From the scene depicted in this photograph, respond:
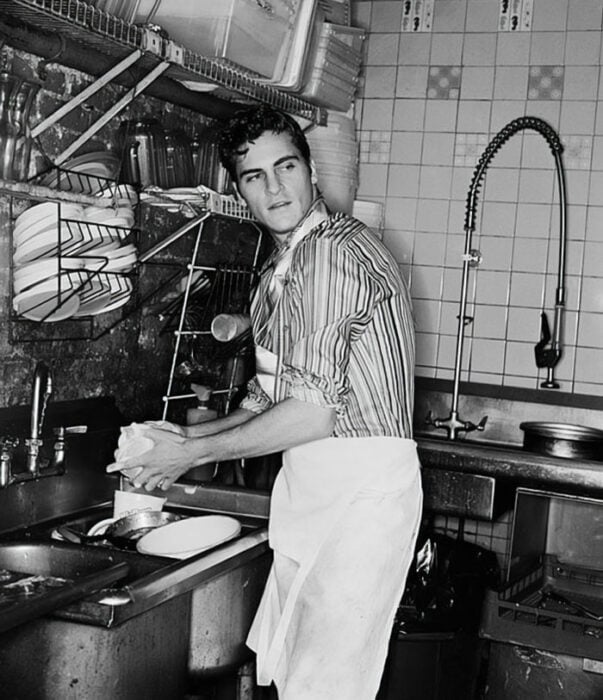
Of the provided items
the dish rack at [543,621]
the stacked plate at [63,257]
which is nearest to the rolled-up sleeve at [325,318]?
the stacked plate at [63,257]

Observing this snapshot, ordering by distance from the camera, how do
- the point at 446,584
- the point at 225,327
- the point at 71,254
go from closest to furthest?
the point at 71,254, the point at 225,327, the point at 446,584

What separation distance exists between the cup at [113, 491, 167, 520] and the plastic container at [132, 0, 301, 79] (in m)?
1.17

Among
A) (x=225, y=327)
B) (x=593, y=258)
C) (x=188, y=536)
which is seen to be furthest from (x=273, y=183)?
(x=593, y=258)

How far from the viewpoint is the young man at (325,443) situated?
2.16m

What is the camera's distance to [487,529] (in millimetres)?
3805

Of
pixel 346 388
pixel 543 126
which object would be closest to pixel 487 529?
pixel 543 126

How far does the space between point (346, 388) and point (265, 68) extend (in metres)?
1.19

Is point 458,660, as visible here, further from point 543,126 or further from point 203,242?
point 543,126

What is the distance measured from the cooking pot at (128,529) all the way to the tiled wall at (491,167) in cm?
160

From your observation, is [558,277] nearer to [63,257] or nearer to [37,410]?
[63,257]

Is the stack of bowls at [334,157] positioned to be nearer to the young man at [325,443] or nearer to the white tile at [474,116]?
the white tile at [474,116]

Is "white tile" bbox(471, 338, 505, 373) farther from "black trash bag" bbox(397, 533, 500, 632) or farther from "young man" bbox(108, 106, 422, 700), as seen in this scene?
"young man" bbox(108, 106, 422, 700)

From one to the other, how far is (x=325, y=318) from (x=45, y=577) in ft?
2.50

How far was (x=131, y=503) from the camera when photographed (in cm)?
261
